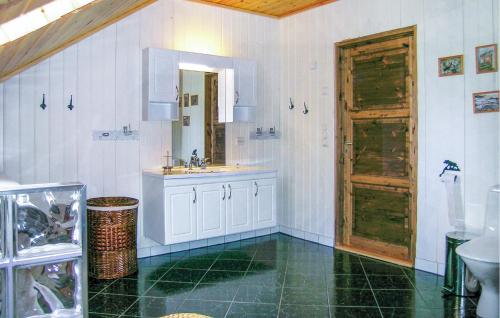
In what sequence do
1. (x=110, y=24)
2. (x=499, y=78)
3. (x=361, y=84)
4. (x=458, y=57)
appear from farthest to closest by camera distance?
(x=361, y=84) < (x=110, y=24) < (x=458, y=57) < (x=499, y=78)

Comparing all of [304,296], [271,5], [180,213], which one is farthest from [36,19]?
[271,5]

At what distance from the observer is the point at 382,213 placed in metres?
4.35

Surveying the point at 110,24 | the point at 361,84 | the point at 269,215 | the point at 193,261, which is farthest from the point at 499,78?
the point at 110,24

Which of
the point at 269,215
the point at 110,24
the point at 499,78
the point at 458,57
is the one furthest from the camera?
the point at 269,215

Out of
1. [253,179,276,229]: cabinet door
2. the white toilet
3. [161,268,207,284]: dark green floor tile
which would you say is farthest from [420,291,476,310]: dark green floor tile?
[253,179,276,229]: cabinet door

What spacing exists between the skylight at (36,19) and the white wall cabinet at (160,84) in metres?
2.36

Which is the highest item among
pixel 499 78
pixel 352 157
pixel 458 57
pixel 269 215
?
pixel 458 57

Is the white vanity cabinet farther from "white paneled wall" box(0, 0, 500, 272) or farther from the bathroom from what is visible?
"white paneled wall" box(0, 0, 500, 272)

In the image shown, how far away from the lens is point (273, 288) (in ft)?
11.4

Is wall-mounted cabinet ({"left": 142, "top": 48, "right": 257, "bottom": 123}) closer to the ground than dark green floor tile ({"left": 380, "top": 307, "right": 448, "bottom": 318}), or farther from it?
farther from it

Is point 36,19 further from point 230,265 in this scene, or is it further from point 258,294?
point 230,265

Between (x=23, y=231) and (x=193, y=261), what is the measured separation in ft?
7.70

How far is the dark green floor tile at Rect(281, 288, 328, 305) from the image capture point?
10.5ft

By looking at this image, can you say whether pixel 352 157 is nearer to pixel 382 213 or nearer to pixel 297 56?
pixel 382 213
